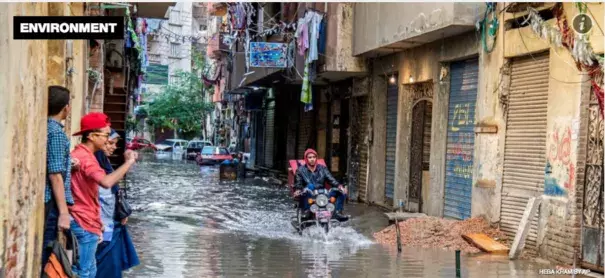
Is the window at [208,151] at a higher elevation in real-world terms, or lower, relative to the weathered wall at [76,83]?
lower

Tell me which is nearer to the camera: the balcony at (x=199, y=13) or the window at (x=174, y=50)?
the window at (x=174, y=50)

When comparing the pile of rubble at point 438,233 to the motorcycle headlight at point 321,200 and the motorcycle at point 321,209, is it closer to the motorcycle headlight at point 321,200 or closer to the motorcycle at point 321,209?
the motorcycle at point 321,209

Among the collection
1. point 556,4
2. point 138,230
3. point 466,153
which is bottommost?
point 138,230

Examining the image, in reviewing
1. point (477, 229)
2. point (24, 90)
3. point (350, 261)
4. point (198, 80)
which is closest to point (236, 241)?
point (350, 261)

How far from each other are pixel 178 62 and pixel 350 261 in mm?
81086

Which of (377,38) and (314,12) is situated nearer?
(377,38)

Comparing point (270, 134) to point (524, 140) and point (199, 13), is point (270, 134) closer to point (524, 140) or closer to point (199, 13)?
point (524, 140)

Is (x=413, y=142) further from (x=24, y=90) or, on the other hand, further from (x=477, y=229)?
(x=24, y=90)

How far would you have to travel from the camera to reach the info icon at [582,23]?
1139 cm

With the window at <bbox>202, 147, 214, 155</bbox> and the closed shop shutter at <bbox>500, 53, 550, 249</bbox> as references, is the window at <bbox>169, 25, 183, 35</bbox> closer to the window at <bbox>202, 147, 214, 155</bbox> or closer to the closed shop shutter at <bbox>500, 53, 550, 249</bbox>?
the window at <bbox>202, 147, 214, 155</bbox>

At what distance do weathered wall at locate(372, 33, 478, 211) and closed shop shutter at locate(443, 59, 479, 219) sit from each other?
216mm

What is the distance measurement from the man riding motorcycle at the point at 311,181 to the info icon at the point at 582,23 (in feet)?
16.7

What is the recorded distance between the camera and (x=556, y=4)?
482 inches

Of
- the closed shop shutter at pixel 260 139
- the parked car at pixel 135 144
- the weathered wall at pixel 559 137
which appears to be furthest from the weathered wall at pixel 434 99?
the closed shop shutter at pixel 260 139
